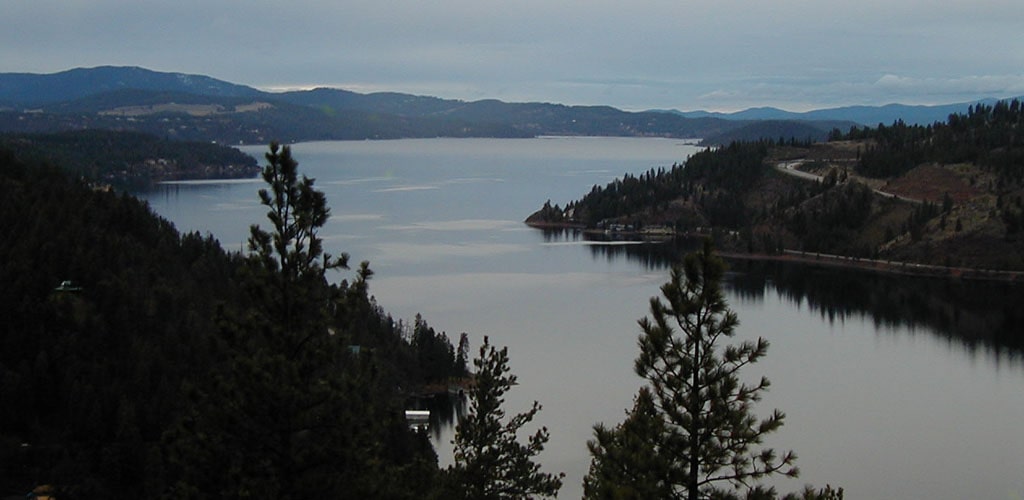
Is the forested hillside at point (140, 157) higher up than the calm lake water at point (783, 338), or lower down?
higher up

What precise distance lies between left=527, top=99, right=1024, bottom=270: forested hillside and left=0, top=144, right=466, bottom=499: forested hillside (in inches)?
2024

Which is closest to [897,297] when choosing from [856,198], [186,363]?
[856,198]

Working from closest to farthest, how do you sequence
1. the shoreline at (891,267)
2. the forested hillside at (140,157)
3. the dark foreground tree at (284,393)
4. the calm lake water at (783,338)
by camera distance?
the dark foreground tree at (284,393) < the calm lake water at (783,338) < the shoreline at (891,267) < the forested hillside at (140,157)

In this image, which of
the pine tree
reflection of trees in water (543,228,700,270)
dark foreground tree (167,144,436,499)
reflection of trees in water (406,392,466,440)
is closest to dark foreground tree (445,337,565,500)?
dark foreground tree (167,144,436,499)

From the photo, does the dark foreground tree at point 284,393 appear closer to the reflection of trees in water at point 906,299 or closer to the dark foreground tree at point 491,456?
the dark foreground tree at point 491,456

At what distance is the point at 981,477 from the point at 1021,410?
9901 mm

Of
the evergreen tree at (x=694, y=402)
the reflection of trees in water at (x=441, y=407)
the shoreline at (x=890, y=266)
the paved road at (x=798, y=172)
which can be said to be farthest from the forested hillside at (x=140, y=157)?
the evergreen tree at (x=694, y=402)

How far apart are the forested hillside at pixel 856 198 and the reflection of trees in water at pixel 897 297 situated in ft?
21.2

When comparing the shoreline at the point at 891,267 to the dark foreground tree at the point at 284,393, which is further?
the shoreline at the point at 891,267

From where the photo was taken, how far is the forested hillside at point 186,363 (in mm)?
12273

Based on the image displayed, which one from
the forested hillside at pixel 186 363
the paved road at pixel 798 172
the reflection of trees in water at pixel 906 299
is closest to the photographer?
the forested hillside at pixel 186 363

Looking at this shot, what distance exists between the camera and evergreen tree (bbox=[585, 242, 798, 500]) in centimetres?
1155

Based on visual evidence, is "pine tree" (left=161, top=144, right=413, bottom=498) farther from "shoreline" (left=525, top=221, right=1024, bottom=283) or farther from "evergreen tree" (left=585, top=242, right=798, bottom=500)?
"shoreline" (left=525, top=221, right=1024, bottom=283)

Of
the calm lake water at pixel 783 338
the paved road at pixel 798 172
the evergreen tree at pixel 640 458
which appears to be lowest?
the calm lake water at pixel 783 338
